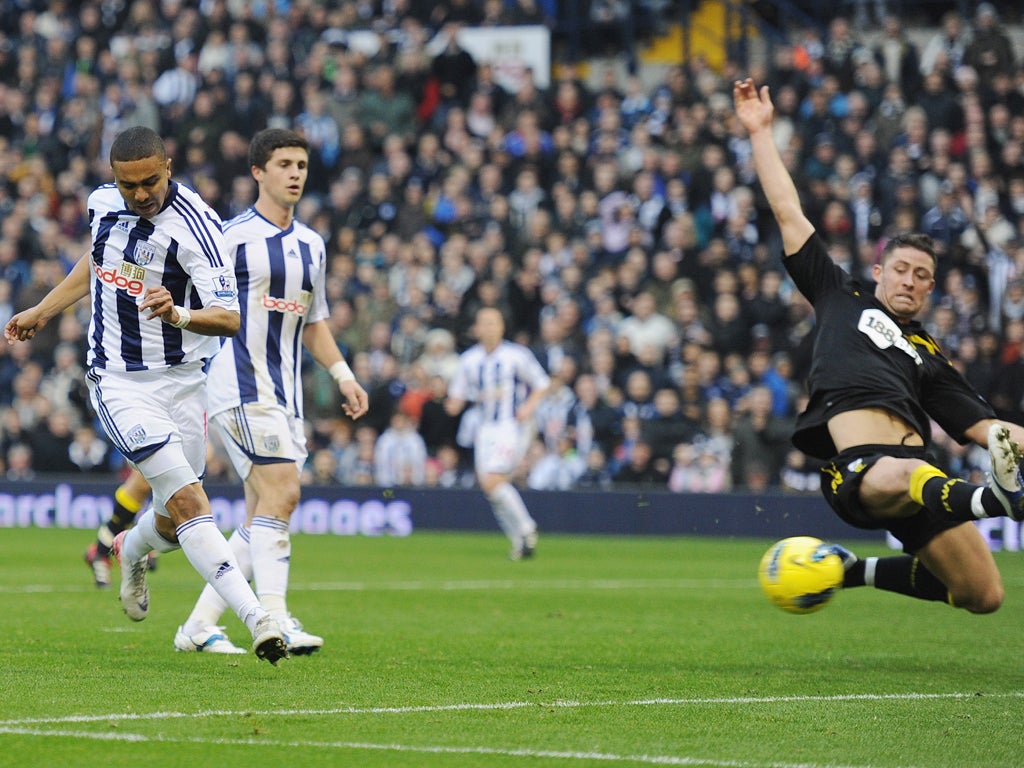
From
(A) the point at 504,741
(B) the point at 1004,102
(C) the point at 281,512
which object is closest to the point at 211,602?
(C) the point at 281,512

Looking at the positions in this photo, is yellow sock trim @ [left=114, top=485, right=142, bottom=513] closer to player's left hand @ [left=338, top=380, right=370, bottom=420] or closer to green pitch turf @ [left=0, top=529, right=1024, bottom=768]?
green pitch turf @ [left=0, top=529, right=1024, bottom=768]

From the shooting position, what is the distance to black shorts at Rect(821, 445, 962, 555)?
786 cm

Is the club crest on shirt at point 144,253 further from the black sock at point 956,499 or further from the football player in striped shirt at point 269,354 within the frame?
the black sock at point 956,499

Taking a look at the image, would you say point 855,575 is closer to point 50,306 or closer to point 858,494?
point 858,494

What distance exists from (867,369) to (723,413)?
10708 millimetres

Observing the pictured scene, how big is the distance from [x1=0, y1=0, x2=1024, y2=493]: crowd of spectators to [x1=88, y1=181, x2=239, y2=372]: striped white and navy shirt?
11645 millimetres

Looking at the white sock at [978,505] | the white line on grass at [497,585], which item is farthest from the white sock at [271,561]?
the white line on grass at [497,585]

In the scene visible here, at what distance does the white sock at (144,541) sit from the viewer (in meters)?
8.19

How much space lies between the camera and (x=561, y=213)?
21.9 meters

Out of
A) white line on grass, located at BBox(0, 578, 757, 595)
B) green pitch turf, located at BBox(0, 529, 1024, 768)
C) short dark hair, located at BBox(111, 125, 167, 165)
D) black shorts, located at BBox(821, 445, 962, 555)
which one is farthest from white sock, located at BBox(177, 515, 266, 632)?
white line on grass, located at BBox(0, 578, 757, 595)

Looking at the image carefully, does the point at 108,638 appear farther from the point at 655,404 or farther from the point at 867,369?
the point at 655,404

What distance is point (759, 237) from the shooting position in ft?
67.6

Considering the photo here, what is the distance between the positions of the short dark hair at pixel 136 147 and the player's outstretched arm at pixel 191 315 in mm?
606

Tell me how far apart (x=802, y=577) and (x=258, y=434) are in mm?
3043
